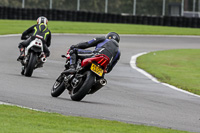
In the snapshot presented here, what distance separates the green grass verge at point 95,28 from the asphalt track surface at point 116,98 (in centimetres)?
1400

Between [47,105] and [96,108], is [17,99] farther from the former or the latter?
[96,108]

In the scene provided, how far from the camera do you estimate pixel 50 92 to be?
448 inches

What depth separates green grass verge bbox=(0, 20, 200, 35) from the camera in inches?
1309

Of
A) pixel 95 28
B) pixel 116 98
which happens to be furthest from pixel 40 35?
pixel 95 28

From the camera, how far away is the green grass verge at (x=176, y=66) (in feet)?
50.9

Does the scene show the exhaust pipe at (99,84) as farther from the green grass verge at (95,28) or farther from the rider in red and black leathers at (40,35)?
A: the green grass verge at (95,28)

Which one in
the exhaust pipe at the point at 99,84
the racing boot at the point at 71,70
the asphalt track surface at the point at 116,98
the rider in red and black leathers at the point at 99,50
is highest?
the rider in red and black leathers at the point at 99,50

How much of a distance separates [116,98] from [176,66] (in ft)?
28.6

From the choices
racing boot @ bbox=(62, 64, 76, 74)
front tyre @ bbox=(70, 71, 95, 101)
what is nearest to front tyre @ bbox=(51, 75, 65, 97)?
racing boot @ bbox=(62, 64, 76, 74)

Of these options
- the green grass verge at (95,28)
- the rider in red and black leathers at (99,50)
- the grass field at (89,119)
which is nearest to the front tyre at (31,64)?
the rider in red and black leathers at (99,50)

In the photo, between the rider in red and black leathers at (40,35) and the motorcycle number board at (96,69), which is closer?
the motorcycle number board at (96,69)

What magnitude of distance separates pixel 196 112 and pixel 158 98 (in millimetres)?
1832

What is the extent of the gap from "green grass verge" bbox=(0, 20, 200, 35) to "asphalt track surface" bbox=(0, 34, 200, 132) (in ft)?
45.9

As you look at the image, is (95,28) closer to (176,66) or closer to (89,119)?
(176,66)
